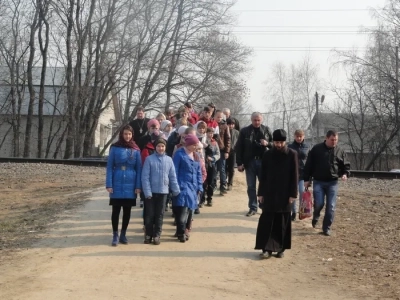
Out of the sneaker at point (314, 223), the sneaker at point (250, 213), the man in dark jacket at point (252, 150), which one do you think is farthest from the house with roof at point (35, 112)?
the sneaker at point (314, 223)

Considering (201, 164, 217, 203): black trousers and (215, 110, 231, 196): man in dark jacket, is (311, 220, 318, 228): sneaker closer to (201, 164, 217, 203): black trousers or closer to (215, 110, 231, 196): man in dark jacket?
(201, 164, 217, 203): black trousers

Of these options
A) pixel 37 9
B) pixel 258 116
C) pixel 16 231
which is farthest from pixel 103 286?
pixel 37 9

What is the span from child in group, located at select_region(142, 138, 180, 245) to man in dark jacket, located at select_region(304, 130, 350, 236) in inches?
103

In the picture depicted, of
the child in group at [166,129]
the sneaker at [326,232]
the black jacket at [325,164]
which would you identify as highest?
the child in group at [166,129]

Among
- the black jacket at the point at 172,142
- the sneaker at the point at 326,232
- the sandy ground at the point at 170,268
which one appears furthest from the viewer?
the black jacket at the point at 172,142

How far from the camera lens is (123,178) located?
8688 mm

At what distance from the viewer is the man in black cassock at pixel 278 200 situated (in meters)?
8.22

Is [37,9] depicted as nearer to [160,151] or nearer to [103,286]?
[160,151]

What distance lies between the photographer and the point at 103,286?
658 cm

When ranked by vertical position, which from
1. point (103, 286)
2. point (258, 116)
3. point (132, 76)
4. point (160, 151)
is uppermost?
point (132, 76)

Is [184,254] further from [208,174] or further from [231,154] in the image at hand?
[231,154]

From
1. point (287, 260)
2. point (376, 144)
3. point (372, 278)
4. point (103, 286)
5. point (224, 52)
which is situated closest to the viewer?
point (103, 286)

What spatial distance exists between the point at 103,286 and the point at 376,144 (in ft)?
129

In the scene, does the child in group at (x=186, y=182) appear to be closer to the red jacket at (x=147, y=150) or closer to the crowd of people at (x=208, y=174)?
the crowd of people at (x=208, y=174)
